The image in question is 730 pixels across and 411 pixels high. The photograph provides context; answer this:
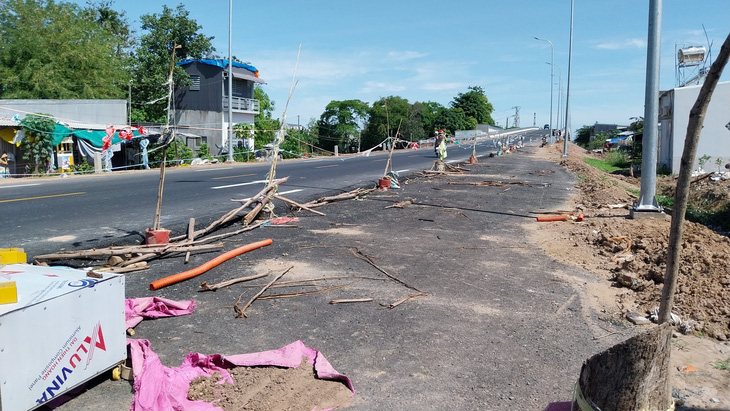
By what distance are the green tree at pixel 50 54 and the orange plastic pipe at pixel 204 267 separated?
111ft

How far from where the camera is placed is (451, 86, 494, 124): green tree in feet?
395

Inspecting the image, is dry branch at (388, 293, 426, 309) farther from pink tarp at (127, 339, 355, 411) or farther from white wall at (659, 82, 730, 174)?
white wall at (659, 82, 730, 174)

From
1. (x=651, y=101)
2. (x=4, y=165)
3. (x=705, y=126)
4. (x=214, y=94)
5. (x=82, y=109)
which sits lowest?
(x=4, y=165)

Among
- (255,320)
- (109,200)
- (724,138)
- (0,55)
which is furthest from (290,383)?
(0,55)

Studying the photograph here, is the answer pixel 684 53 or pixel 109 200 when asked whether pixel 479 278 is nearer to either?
pixel 109 200

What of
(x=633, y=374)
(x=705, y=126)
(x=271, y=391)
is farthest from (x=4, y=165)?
(x=705, y=126)

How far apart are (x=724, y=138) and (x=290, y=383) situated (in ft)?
90.3

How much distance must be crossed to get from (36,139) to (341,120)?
53650mm

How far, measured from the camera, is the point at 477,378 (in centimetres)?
408

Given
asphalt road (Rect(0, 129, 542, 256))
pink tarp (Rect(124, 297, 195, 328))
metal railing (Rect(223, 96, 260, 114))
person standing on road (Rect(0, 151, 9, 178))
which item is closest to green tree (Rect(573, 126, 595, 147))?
metal railing (Rect(223, 96, 260, 114))

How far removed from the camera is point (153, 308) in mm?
5238

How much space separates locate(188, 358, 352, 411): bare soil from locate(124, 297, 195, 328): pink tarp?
1.45 m

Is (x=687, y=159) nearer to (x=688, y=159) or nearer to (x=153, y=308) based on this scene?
(x=688, y=159)

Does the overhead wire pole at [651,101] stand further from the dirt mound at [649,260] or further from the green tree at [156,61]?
the green tree at [156,61]
